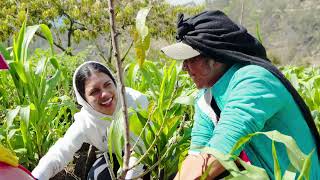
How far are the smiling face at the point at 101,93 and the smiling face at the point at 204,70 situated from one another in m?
0.63

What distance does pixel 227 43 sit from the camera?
1454mm

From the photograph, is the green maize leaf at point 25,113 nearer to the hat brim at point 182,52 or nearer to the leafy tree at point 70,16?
the hat brim at point 182,52

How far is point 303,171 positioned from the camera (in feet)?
3.25

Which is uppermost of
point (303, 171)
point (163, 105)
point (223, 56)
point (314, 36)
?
point (223, 56)

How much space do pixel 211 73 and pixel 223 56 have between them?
0.09m

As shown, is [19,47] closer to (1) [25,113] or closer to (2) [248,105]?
(1) [25,113]

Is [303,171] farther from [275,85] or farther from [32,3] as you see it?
[32,3]

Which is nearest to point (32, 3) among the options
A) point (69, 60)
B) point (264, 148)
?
point (69, 60)

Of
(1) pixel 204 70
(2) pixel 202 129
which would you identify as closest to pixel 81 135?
(2) pixel 202 129

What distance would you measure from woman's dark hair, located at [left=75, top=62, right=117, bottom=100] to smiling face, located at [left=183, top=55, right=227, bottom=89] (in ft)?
2.25

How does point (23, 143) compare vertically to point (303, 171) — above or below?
below

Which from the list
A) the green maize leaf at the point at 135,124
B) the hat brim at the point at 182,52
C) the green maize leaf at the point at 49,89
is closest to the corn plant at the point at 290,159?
the hat brim at the point at 182,52

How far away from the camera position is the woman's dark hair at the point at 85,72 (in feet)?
7.00

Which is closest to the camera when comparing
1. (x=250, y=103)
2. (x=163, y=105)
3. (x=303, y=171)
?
(x=303, y=171)
